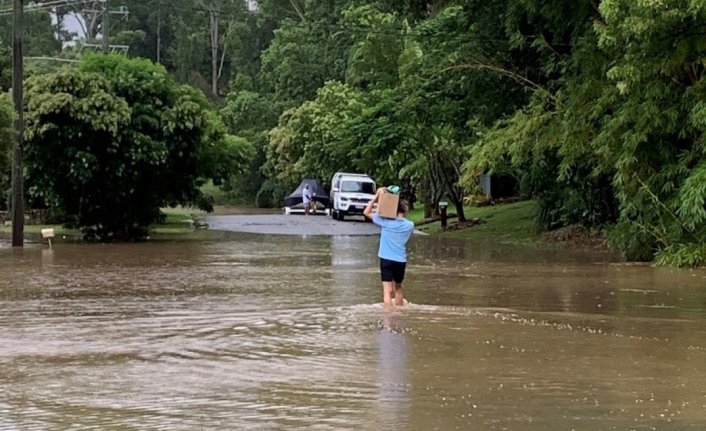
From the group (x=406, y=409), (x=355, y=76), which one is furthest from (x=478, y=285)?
(x=355, y=76)

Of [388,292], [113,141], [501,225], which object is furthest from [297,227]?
[388,292]

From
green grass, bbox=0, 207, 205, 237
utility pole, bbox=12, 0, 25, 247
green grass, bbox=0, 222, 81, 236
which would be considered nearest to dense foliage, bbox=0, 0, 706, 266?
utility pole, bbox=12, 0, 25, 247

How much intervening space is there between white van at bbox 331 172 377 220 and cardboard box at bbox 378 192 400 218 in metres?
31.3

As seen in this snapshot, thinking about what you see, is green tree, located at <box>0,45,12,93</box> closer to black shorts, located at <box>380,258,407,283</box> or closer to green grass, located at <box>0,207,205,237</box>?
green grass, located at <box>0,207,205,237</box>

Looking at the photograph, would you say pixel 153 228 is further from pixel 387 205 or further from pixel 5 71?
pixel 387 205

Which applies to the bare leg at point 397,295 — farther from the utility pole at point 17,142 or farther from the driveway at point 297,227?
the driveway at point 297,227

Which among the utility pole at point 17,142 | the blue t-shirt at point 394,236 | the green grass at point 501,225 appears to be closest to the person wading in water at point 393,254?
the blue t-shirt at point 394,236

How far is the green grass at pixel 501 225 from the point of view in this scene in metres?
33.5

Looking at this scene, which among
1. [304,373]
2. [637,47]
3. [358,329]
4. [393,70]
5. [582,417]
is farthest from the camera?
[393,70]

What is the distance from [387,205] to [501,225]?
22598 millimetres

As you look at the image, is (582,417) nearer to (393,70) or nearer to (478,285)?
(478,285)

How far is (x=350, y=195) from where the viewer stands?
46938 millimetres

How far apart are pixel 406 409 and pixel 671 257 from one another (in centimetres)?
1421

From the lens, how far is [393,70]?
48.0 metres
